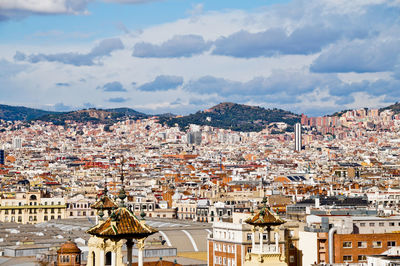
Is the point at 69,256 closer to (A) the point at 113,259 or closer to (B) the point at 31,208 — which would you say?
(A) the point at 113,259

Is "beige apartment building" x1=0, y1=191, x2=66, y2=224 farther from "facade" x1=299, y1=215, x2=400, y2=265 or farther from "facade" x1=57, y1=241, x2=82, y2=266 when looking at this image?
"facade" x1=57, y1=241, x2=82, y2=266

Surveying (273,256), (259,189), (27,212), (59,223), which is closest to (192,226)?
(59,223)

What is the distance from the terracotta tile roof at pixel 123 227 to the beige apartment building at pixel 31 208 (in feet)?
356

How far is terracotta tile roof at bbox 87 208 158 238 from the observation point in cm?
2986

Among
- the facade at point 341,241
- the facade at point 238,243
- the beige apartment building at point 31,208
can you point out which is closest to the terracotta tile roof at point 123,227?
the facade at point 341,241

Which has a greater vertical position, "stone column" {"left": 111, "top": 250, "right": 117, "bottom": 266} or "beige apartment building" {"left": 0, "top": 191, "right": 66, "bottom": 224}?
"beige apartment building" {"left": 0, "top": 191, "right": 66, "bottom": 224}

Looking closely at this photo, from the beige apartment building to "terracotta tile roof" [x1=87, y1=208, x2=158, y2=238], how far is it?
108 metres

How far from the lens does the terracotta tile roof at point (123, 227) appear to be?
29859mm

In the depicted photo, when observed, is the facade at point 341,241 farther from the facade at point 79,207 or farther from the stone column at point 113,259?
the facade at point 79,207

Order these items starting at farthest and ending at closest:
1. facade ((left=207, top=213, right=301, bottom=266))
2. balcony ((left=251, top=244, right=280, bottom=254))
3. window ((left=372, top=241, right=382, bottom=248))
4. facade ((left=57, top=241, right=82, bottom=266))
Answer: facade ((left=207, top=213, right=301, bottom=266)) < window ((left=372, top=241, right=382, bottom=248)) < facade ((left=57, top=241, right=82, bottom=266)) < balcony ((left=251, top=244, right=280, bottom=254))

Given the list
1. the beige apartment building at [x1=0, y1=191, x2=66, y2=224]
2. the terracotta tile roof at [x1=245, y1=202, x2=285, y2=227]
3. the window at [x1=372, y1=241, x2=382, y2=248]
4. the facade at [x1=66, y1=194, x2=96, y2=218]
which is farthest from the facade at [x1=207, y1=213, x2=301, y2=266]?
the facade at [x1=66, y1=194, x2=96, y2=218]

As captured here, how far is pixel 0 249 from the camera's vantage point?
73.0 meters

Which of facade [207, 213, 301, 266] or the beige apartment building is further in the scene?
the beige apartment building

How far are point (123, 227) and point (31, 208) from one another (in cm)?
11083
